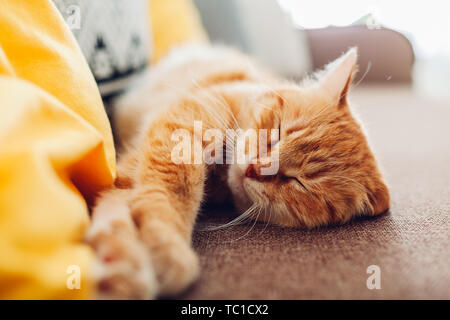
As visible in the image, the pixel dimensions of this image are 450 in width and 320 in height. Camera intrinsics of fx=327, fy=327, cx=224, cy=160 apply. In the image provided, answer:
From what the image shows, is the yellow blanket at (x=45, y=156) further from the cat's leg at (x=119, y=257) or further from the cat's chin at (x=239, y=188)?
the cat's chin at (x=239, y=188)

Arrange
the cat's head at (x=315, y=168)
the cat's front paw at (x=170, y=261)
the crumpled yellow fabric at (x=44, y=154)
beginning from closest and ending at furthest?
the crumpled yellow fabric at (x=44, y=154) → the cat's front paw at (x=170, y=261) → the cat's head at (x=315, y=168)

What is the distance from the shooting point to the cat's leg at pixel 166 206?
572 mm

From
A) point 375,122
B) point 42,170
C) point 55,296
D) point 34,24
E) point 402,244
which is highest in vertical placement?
point 34,24

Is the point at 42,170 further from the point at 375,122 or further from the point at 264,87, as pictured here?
the point at 375,122

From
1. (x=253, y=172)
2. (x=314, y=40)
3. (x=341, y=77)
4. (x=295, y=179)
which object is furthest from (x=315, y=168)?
(x=314, y=40)

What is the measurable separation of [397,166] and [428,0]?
129 centimetres

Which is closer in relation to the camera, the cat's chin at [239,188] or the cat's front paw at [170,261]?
the cat's front paw at [170,261]

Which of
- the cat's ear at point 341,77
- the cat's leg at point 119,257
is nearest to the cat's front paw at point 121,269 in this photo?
the cat's leg at point 119,257

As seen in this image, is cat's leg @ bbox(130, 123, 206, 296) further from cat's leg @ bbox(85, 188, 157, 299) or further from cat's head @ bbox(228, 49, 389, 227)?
cat's head @ bbox(228, 49, 389, 227)

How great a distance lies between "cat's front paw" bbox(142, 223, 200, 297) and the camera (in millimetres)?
560

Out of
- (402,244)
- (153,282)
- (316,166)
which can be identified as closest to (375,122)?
(316,166)

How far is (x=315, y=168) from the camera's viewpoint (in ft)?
3.06

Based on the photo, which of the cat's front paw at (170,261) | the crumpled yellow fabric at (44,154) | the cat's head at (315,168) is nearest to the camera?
the crumpled yellow fabric at (44,154)

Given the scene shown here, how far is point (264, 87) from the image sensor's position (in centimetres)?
115
